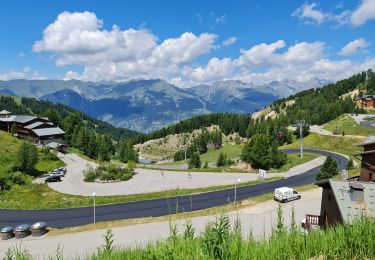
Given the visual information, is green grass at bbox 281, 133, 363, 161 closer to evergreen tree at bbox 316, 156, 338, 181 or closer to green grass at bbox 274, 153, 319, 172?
green grass at bbox 274, 153, 319, 172

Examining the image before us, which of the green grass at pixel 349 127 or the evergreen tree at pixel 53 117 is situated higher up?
the evergreen tree at pixel 53 117

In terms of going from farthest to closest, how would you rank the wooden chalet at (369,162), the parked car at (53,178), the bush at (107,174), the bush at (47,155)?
the bush at (47,155), the bush at (107,174), the parked car at (53,178), the wooden chalet at (369,162)

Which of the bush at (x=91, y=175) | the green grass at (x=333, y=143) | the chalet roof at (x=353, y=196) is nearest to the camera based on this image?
the chalet roof at (x=353, y=196)

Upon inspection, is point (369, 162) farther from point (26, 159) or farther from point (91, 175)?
point (26, 159)

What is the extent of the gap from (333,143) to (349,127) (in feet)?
70.5

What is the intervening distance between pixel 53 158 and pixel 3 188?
1184 inches

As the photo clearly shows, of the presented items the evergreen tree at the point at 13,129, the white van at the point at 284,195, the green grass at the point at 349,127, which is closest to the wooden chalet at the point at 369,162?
the white van at the point at 284,195

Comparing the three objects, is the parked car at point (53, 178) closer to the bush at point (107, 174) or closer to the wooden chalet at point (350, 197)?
the bush at point (107, 174)

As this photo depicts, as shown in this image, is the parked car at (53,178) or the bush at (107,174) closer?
the parked car at (53,178)

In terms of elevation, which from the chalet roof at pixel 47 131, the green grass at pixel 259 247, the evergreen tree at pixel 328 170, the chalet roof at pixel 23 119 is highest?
the chalet roof at pixel 23 119

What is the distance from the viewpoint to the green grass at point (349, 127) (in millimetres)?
143900

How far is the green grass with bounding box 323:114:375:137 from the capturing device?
144 m

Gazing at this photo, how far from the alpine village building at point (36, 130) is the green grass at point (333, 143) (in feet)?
315

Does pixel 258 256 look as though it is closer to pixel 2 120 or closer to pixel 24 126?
pixel 24 126
